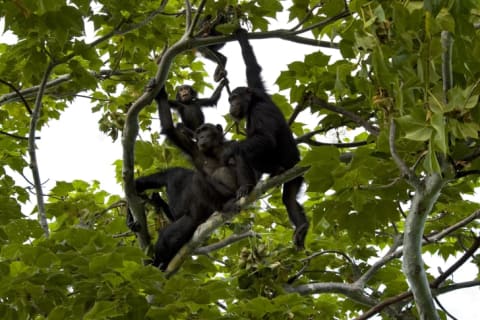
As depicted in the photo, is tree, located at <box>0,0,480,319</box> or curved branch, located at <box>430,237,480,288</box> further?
curved branch, located at <box>430,237,480,288</box>

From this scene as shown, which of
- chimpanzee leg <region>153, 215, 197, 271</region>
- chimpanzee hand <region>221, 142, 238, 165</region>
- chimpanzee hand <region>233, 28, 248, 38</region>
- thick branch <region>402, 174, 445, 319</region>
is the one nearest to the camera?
thick branch <region>402, 174, 445, 319</region>

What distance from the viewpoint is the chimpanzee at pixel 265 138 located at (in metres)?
9.05

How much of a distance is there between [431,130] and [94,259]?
124 inches

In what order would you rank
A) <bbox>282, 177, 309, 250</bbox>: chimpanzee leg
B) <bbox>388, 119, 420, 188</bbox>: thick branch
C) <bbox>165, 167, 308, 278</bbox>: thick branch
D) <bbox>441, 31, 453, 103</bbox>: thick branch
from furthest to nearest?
1. <bbox>282, 177, 309, 250</bbox>: chimpanzee leg
2. <bbox>165, 167, 308, 278</bbox>: thick branch
3. <bbox>388, 119, 420, 188</bbox>: thick branch
4. <bbox>441, 31, 453, 103</bbox>: thick branch

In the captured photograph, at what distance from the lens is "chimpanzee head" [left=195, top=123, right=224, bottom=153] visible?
396 inches

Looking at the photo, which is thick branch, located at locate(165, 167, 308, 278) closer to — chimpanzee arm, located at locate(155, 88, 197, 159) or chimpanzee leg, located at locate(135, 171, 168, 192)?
chimpanzee arm, located at locate(155, 88, 197, 159)

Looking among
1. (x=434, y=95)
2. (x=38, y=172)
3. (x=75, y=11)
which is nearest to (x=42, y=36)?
(x=75, y=11)

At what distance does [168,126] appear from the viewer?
29.4 ft

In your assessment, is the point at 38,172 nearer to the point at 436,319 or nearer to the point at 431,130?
the point at 436,319

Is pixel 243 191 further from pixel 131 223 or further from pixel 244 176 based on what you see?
pixel 131 223

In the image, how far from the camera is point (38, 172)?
8.25 metres

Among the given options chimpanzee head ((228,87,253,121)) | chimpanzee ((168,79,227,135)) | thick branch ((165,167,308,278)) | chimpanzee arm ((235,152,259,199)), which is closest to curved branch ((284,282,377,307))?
thick branch ((165,167,308,278))

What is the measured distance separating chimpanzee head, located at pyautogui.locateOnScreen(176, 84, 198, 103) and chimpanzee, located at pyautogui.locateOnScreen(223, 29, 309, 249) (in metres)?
1.63

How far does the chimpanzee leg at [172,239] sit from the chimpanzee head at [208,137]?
41.8 inches
